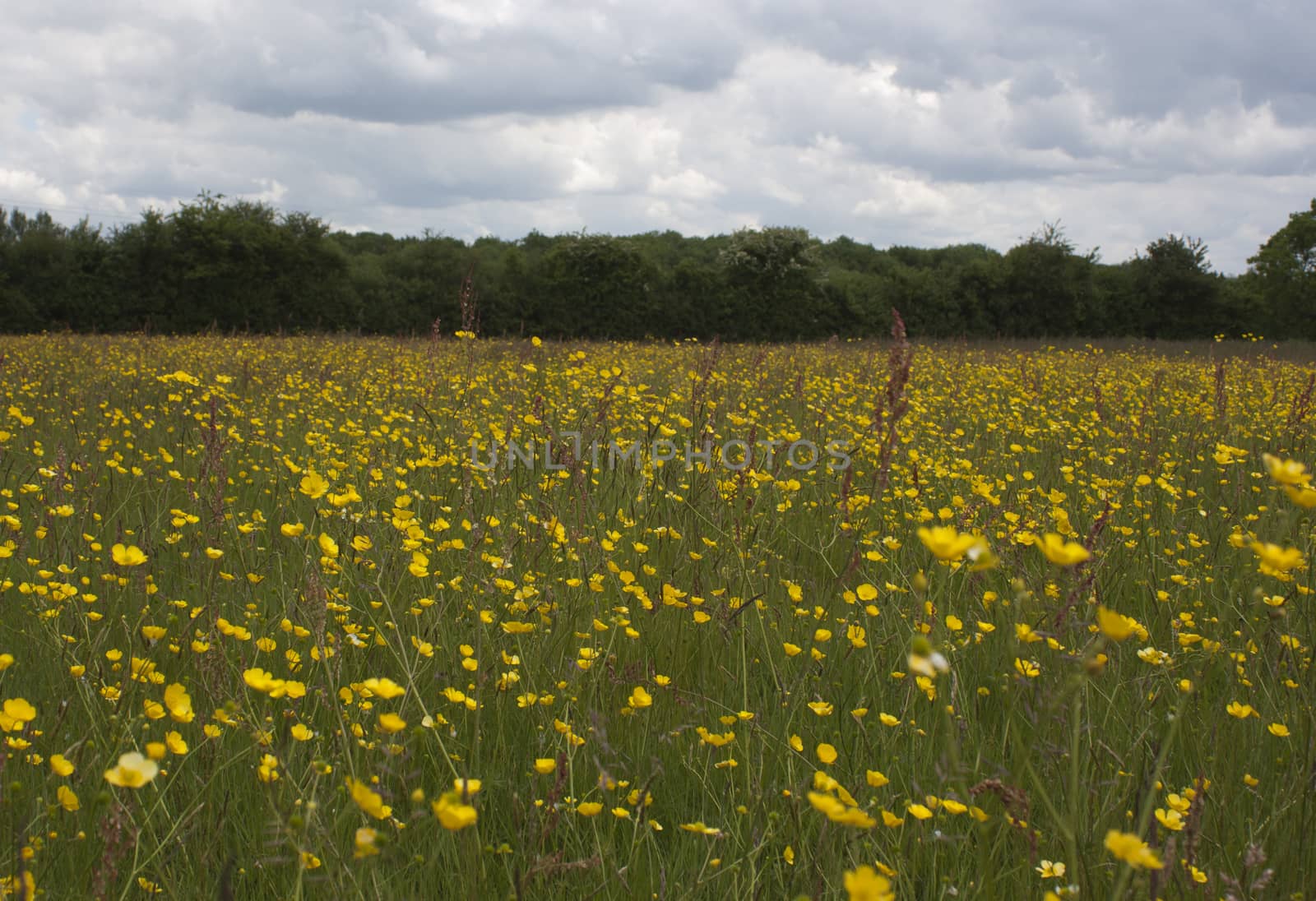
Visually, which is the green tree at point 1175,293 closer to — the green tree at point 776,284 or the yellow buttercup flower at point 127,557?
the green tree at point 776,284

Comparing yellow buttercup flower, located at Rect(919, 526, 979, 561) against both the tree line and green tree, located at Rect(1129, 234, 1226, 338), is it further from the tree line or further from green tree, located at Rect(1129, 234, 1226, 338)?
green tree, located at Rect(1129, 234, 1226, 338)

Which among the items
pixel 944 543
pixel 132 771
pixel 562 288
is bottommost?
pixel 132 771

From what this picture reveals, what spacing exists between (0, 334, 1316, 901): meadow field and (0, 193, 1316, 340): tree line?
1508cm

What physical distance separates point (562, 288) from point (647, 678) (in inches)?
746

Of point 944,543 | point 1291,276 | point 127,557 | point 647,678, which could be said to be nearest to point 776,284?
point 1291,276

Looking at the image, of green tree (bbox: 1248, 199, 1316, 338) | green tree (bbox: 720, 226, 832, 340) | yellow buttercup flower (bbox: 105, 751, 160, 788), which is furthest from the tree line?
yellow buttercup flower (bbox: 105, 751, 160, 788)

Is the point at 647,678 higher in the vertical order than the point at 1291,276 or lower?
lower

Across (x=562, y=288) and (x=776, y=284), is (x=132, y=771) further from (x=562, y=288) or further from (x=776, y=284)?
(x=776, y=284)

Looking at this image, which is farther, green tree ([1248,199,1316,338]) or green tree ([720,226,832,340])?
green tree ([1248,199,1316,338])

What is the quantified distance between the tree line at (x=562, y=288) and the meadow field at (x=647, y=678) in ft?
49.5

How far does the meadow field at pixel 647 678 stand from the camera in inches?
57.6

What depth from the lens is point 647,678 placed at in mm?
2207

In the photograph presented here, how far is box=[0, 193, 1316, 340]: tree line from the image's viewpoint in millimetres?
19047

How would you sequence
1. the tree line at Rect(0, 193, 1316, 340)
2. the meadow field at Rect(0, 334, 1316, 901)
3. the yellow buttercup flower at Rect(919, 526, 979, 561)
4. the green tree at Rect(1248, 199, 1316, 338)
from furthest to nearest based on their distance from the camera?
the green tree at Rect(1248, 199, 1316, 338) < the tree line at Rect(0, 193, 1316, 340) < the meadow field at Rect(0, 334, 1316, 901) < the yellow buttercup flower at Rect(919, 526, 979, 561)
